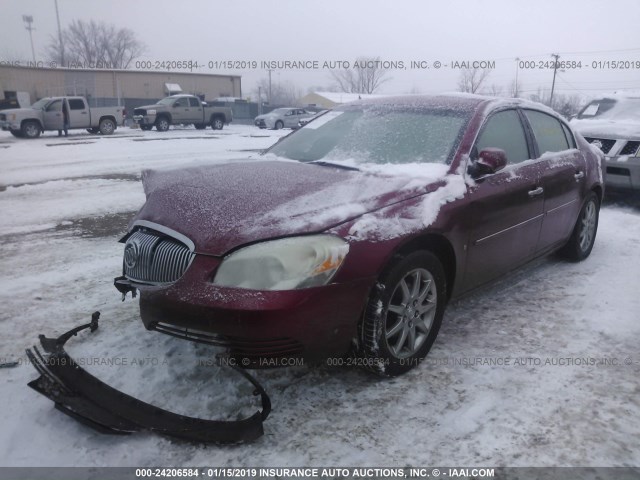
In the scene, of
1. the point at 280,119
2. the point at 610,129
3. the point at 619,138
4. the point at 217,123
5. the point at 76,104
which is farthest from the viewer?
the point at 280,119

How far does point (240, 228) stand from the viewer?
8.05 ft

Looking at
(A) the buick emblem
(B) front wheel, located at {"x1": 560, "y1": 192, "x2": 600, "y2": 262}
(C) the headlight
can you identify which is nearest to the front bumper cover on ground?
(C) the headlight

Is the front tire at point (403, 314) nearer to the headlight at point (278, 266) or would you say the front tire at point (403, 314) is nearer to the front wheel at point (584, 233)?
the headlight at point (278, 266)

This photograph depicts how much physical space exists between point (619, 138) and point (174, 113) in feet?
72.0

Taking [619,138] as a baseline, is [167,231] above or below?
below

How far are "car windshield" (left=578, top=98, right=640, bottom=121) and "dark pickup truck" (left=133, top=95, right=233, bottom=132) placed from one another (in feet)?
67.0

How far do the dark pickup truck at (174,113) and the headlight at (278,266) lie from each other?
2472 cm

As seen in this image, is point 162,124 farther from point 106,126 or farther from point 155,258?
point 155,258

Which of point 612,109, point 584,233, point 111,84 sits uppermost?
point 111,84

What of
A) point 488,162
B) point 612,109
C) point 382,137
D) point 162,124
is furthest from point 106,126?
point 488,162

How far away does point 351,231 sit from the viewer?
251 cm

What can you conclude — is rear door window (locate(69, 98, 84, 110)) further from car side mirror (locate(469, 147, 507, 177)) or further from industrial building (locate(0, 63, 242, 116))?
car side mirror (locate(469, 147, 507, 177))

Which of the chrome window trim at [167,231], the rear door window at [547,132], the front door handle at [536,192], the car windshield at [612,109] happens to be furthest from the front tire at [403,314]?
the car windshield at [612,109]

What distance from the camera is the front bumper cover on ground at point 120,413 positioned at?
231 cm
